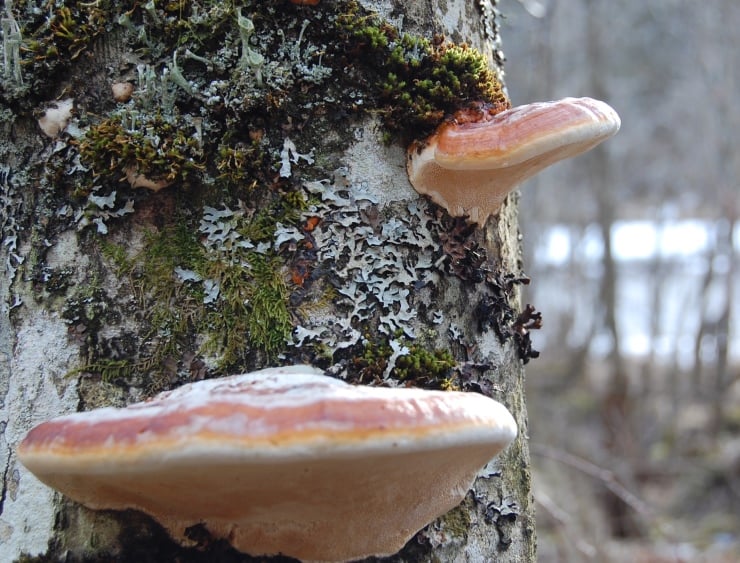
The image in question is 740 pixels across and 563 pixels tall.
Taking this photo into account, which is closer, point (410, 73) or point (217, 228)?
point (217, 228)

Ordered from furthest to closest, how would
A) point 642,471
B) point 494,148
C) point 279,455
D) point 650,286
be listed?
point 650,286, point 642,471, point 494,148, point 279,455

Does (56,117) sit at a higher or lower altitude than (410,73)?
lower

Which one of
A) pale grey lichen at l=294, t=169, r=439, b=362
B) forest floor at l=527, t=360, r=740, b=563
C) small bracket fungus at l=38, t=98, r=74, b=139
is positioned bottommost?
forest floor at l=527, t=360, r=740, b=563

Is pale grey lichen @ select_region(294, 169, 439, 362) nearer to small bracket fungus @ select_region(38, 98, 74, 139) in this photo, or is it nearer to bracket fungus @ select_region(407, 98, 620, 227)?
bracket fungus @ select_region(407, 98, 620, 227)

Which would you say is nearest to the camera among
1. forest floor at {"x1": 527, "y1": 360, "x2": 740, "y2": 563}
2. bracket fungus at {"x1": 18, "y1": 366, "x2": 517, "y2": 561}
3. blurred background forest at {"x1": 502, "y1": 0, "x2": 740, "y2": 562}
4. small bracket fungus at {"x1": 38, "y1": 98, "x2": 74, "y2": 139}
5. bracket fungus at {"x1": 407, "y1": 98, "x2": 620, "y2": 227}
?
bracket fungus at {"x1": 18, "y1": 366, "x2": 517, "y2": 561}

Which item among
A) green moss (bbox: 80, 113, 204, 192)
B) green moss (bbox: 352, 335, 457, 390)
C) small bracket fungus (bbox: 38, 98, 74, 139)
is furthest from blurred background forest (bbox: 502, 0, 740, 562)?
small bracket fungus (bbox: 38, 98, 74, 139)

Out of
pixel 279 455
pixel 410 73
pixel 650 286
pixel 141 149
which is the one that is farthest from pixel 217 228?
pixel 650 286

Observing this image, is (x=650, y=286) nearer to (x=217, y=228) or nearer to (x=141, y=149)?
(x=217, y=228)
